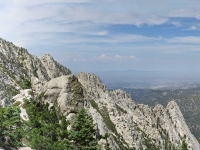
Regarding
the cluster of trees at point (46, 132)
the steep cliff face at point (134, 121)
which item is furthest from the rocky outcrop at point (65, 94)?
the steep cliff face at point (134, 121)

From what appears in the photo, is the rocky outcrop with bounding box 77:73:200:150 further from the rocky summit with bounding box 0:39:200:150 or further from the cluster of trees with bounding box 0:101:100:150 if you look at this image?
the cluster of trees with bounding box 0:101:100:150

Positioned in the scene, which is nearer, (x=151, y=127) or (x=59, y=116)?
(x=59, y=116)

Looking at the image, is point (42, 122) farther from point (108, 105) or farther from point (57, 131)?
point (108, 105)

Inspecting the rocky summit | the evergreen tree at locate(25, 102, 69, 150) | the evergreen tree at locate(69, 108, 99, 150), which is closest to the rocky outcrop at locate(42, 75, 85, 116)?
the evergreen tree at locate(25, 102, 69, 150)

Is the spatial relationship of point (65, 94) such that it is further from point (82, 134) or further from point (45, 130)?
point (82, 134)

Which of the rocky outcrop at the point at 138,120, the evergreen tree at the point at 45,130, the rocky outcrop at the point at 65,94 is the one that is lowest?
the rocky outcrop at the point at 138,120

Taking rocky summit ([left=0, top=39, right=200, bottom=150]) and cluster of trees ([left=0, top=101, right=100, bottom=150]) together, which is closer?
cluster of trees ([left=0, top=101, right=100, bottom=150])

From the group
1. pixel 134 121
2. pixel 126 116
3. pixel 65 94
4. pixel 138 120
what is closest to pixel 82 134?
pixel 65 94

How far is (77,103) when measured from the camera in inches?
2648

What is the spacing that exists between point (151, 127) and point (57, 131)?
132 meters

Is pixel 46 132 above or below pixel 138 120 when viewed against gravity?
above

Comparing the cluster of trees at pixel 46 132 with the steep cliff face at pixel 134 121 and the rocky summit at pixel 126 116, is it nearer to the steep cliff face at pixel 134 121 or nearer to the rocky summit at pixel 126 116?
the rocky summit at pixel 126 116

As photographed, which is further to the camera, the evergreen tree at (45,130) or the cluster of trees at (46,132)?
the evergreen tree at (45,130)

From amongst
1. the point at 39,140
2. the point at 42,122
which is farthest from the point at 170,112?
the point at 39,140
